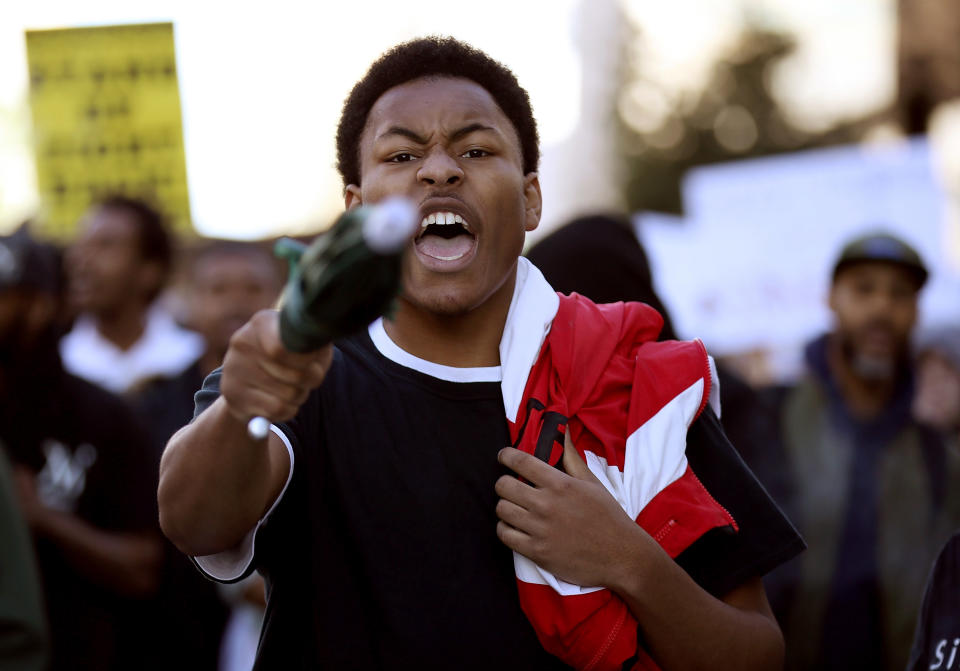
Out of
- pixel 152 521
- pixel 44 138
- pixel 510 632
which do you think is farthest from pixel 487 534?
pixel 44 138

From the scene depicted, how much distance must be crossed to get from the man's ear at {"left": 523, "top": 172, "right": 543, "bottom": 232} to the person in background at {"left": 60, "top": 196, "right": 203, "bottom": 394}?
406 centimetres

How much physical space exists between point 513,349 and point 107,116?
6.42 metres

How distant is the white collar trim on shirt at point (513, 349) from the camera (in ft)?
8.30

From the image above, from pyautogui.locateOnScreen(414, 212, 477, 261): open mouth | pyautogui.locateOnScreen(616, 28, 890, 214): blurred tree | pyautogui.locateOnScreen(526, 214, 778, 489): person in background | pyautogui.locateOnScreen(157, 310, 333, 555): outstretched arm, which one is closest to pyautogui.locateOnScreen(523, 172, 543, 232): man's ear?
pyautogui.locateOnScreen(414, 212, 477, 261): open mouth

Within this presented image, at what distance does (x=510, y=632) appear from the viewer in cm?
238

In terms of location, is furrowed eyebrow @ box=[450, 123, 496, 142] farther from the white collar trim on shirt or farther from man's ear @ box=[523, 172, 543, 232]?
the white collar trim on shirt

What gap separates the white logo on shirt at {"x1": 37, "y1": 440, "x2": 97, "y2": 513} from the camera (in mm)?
4797

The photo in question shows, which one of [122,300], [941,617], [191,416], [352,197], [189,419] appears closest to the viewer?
[352,197]

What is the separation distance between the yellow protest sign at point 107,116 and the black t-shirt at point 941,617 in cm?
610

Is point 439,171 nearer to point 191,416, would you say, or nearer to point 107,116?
point 191,416

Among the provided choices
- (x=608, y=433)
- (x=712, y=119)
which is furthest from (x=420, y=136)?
(x=712, y=119)

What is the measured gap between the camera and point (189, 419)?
5.40m

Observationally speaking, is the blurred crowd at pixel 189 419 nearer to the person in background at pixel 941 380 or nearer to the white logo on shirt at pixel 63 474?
the white logo on shirt at pixel 63 474

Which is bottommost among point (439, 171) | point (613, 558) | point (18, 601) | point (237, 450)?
point (18, 601)
